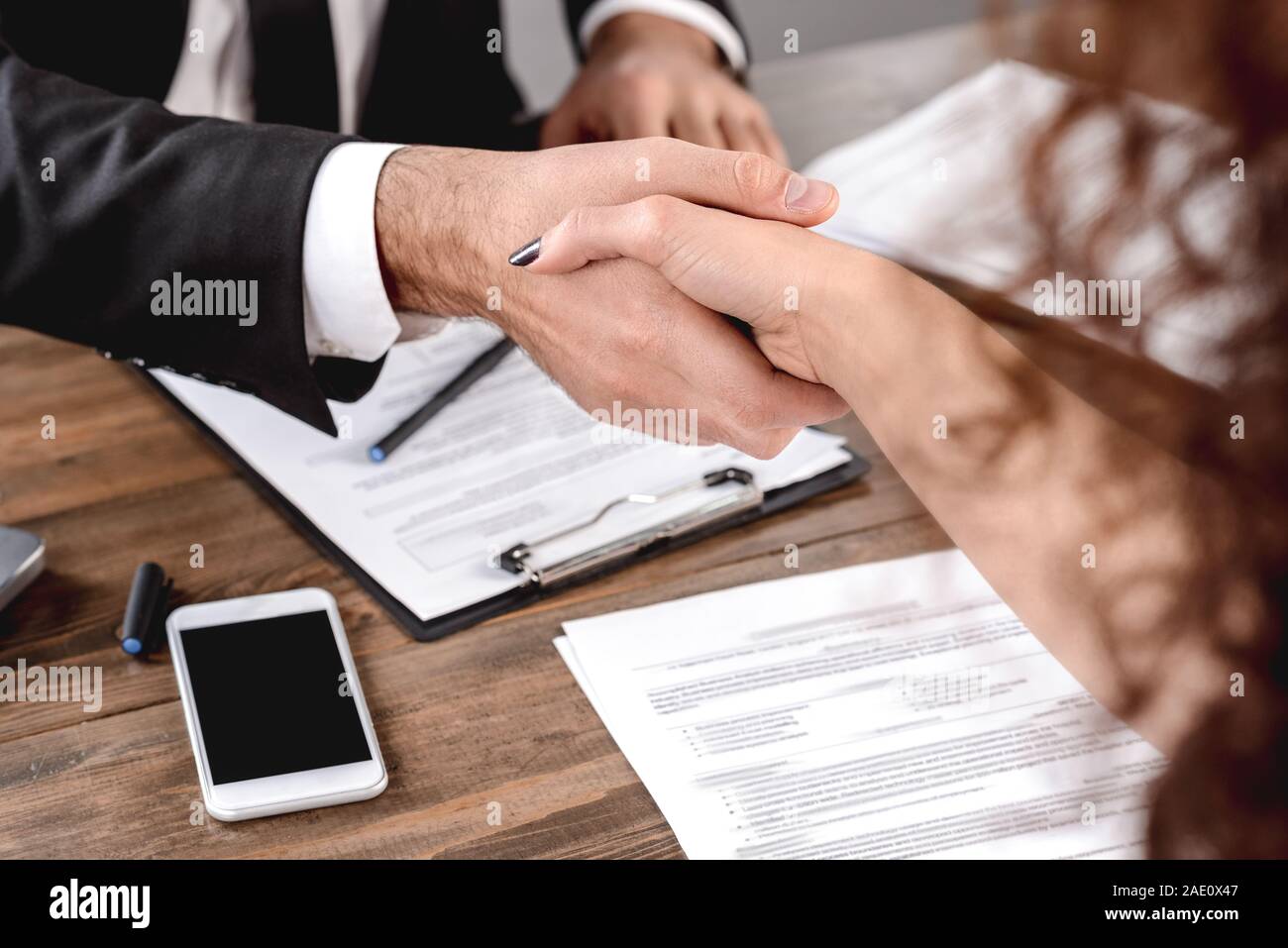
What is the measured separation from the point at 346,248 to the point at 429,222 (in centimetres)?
6

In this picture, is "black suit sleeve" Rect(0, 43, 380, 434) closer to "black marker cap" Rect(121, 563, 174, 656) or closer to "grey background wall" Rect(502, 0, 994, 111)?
"black marker cap" Rect(121, 563, 174, 656)

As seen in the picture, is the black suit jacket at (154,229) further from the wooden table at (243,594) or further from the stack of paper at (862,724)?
the stack of paper at (862,724)

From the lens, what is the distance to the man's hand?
4.12 feet

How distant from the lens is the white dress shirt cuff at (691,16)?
145 cm

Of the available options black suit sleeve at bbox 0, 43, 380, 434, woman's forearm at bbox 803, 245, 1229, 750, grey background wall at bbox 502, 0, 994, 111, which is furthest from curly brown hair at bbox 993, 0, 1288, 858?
grey background wall at bbox 502, 0, 994, 111

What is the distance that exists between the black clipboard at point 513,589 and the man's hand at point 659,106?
42 cm

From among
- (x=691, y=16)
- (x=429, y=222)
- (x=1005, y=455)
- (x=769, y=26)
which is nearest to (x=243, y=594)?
(x=429, y=222)

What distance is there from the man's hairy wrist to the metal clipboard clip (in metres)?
0.19

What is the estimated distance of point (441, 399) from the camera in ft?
3.34

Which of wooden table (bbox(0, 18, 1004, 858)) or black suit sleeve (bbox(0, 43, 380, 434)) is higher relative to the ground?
black suit sleeve (bbox(0, 43, 380, 434))

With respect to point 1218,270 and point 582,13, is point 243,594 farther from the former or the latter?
point 582,13

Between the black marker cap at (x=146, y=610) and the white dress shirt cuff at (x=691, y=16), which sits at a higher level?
the white dress shirt cuff at (x=691, y=16)

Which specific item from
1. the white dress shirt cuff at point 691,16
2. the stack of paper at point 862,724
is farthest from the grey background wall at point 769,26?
the stack of paper at point 862,724

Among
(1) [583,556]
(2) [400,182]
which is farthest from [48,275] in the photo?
(1) [583,556]
